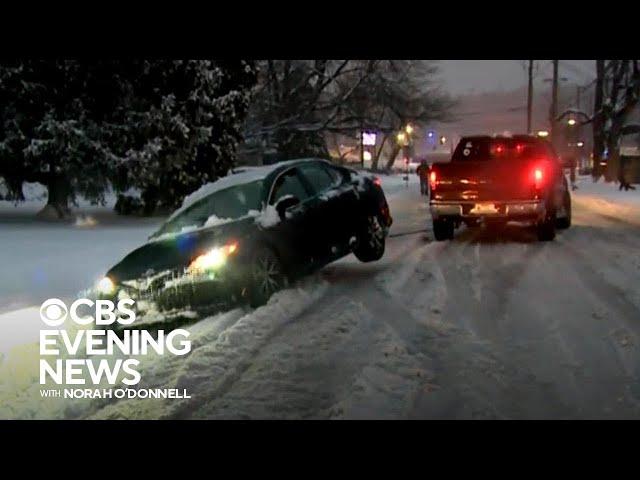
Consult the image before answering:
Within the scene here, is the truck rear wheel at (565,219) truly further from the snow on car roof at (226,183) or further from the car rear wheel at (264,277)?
the car rear wheel at (264,277)

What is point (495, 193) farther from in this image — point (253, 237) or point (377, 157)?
point (377, 157)

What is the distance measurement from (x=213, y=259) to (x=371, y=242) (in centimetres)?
351

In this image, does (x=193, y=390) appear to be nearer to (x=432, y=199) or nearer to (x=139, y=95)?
(x=432, y=199)

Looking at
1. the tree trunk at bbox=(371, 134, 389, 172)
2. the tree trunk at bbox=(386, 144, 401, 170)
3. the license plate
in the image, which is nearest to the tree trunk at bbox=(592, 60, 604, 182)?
the tree trunk at bbox=(386, 144, 401, 170)

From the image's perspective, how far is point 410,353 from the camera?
5984 mm

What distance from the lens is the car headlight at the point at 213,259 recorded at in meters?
7.18

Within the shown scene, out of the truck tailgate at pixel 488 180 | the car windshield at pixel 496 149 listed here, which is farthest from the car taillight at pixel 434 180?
the car windshield at pixel 496 149

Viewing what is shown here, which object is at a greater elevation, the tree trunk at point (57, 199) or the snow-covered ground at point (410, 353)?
the tree trunk at point (57, 199)

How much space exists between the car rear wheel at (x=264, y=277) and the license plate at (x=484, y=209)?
18.0ft

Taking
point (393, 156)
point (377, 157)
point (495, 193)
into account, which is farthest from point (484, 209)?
point (393, 156)

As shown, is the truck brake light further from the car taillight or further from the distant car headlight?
the distant car headlight
